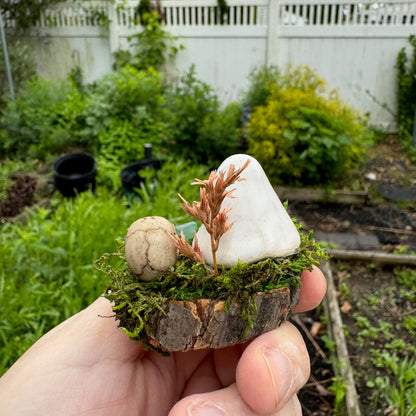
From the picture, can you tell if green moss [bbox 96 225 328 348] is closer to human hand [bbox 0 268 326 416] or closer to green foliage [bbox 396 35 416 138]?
human hand [bbox 0 268 326 416]

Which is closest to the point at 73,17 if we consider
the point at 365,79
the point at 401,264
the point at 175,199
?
the point at 365,79

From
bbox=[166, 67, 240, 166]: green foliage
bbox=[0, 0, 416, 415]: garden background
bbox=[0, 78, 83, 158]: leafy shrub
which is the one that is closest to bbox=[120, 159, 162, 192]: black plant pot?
bbox=[0, 0, 416, 415]: garden background

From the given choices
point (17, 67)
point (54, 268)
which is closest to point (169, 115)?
point (17, 67)

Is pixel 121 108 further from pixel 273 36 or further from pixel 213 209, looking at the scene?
pixel 213 209

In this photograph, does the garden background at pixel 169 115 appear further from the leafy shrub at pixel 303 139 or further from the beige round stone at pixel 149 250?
the beige round stone at pixel 149 250

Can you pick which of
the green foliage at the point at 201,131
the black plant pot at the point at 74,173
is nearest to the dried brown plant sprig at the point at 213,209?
the black plant pot at the point at 74,173

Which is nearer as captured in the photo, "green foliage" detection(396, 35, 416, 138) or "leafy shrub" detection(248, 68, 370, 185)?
"leafy shrub" detection(248, 68, 370, 185)
